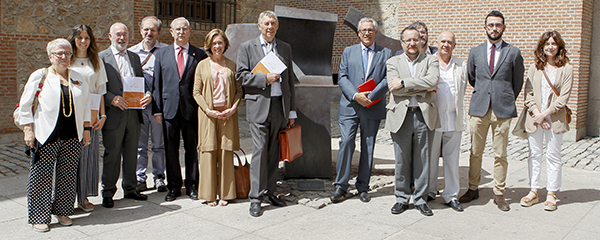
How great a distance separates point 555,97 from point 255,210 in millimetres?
3138

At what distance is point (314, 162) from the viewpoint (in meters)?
5.79

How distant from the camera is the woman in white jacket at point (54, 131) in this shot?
391cm

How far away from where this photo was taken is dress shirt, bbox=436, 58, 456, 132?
4.59 metres

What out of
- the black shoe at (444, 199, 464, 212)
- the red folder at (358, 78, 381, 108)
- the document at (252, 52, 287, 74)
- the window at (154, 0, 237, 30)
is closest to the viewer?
the document at (252, 52, 287, 74)

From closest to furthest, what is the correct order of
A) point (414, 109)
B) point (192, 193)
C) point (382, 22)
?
point (414, 109)
point (192, 193)
point (382, 22)

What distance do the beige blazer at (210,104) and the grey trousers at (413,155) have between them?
1592mm

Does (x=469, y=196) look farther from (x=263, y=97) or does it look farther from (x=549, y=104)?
(x=263, y=97)

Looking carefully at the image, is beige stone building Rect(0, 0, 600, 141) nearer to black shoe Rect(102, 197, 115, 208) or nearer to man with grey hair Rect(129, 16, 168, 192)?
man with grey hair Rect(129, 16, 168, 192)

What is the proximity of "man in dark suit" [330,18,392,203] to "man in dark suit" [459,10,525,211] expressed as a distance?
3.07ft

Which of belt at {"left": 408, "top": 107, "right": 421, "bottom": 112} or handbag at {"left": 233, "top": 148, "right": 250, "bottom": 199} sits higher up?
belt at {"left": 408, "top": 107, "right": 421, "bottom": 112}

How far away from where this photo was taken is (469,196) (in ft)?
16.5

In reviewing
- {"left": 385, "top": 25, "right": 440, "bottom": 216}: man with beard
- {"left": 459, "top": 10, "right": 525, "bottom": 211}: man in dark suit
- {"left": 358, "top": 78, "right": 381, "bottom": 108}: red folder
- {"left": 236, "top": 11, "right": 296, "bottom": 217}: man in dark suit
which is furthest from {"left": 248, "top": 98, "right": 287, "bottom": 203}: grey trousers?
{"left": 459, "top": 10, "right": 525, "bottom": 211}: man in dark suit

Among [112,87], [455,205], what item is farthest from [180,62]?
[455,205]

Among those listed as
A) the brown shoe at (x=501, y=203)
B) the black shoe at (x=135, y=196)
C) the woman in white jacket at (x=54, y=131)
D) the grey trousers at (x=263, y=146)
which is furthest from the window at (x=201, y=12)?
the brown shoe at (x=501, y=203)
